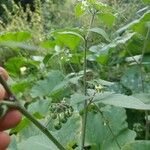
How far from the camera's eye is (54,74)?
2709mm

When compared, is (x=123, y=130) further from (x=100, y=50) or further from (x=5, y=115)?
(x=5, y=115)

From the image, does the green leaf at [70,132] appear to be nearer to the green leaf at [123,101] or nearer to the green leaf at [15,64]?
the green leaf at [123,101]

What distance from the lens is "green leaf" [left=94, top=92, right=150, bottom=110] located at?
1256mm

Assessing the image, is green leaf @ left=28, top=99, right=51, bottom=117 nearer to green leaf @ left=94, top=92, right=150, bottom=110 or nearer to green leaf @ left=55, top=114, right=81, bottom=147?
green leaf @ left=55, top=114, right=81, bottom=147

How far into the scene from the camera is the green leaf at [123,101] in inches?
49.5

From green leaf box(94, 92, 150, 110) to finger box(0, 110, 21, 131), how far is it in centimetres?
39

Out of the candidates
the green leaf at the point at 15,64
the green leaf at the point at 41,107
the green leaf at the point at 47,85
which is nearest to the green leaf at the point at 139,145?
the green leaf at the point at 41,107

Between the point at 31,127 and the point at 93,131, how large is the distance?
0.27 metres

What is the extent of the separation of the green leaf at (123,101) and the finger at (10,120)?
0.39 meters

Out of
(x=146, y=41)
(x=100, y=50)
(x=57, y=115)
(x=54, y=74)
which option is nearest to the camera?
(x=57, y=115)

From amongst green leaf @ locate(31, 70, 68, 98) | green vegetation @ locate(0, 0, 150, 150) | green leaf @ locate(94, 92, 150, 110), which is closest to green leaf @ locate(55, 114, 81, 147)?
green vegetation @ locate(0, 0, 150, 150)

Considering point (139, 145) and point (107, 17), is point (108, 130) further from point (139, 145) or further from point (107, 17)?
point (139, 145)

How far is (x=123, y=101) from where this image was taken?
51.1 inches

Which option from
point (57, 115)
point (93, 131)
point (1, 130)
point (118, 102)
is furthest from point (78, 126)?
point (1, 130)
